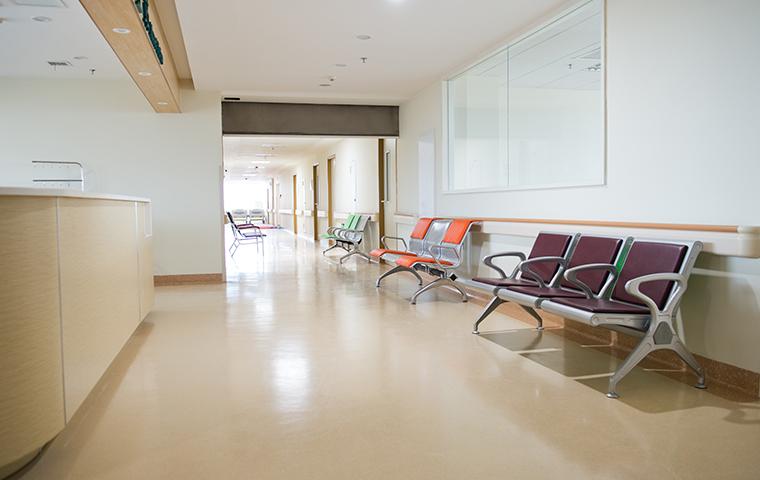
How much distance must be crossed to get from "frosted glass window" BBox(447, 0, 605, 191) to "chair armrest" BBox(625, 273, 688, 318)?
51.4 inches

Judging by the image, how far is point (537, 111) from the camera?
17.5ft

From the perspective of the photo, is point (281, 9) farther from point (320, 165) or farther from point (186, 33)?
point (320, 165)

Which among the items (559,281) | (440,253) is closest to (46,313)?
(559,281)

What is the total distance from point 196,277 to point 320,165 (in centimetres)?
880

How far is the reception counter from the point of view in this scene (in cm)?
201

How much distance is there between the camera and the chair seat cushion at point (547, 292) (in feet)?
11.6

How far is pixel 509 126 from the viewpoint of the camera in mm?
5711

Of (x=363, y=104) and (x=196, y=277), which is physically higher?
(x=363, y=104)

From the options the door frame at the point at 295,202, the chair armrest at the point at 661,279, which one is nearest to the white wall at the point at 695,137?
the chair armrest at the point at 661,279

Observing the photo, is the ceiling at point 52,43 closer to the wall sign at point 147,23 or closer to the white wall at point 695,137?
the wall sign at point 147,23

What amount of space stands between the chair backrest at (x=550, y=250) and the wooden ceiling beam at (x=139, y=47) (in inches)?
130

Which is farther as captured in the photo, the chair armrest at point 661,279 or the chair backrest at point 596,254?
the chair backrest at point 596,254

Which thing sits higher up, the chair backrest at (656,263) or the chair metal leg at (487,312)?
the chair backrest at (656,263)

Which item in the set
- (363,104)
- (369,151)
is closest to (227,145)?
(369,151)
